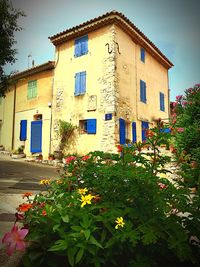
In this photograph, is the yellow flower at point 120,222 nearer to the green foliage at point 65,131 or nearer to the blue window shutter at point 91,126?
the blue window shutter at point 91,126

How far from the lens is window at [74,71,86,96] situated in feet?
43.2

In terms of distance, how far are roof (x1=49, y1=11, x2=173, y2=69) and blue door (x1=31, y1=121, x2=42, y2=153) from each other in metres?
5.82

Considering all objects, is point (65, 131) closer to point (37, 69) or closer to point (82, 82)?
point (82, 82)

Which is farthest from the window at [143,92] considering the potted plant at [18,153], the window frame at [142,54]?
the potted plant at [18,153]

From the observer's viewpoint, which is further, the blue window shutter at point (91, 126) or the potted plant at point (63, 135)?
the potted plant at point (63, 135)

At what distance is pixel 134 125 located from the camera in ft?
43.5

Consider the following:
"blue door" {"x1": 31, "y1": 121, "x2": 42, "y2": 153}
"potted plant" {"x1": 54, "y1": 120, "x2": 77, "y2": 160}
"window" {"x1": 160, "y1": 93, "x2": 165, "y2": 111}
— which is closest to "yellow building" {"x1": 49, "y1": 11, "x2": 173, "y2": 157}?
"potted plant" {"x1": 54, "y1": 120, "x2": 77, "y2": 160}

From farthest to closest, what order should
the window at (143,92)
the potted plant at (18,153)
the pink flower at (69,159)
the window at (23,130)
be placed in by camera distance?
the window at (23,130) < the window at (143,92) < the potted plant at (18,153) < the pink flower at (69,159)

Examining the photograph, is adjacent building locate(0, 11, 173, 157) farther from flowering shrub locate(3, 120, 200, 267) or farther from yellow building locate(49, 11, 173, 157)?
flowering shrub locate(3, 120, 200, 267)

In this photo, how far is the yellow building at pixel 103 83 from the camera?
1205cm

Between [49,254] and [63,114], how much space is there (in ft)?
40.6

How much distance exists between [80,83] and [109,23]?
12.7ft

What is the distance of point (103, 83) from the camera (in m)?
12.4

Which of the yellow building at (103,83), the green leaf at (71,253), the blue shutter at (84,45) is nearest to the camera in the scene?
the green leaf at (71,253)
